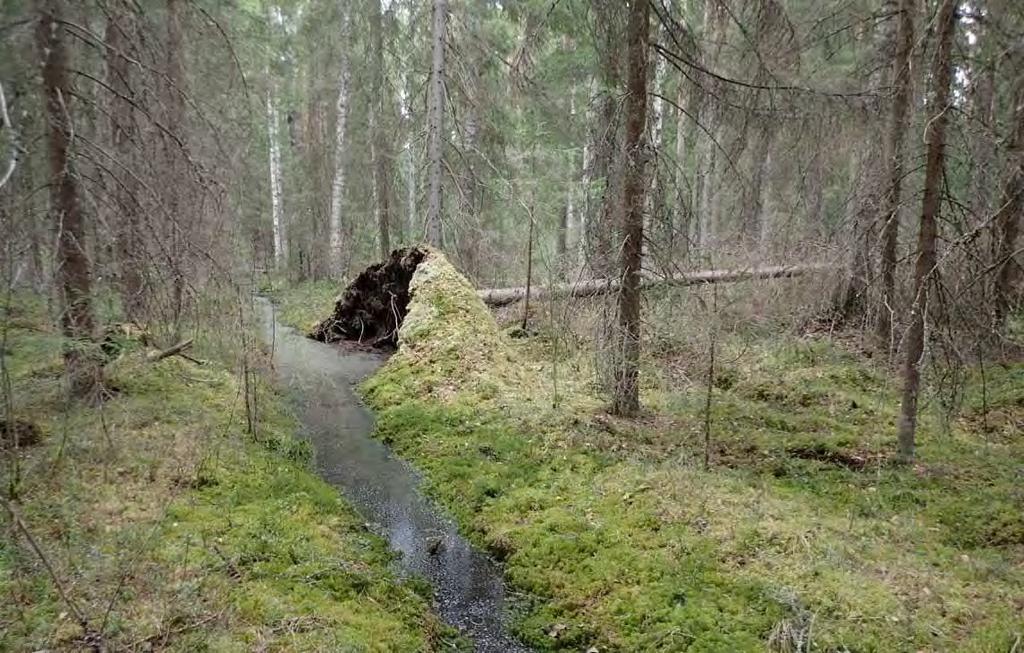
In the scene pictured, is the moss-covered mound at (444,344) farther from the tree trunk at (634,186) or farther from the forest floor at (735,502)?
the tree trunk at (634,186)

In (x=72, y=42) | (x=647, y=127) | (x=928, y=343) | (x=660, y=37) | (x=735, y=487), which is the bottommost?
(x=735, y=487)

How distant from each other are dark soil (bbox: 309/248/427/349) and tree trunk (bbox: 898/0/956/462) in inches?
365

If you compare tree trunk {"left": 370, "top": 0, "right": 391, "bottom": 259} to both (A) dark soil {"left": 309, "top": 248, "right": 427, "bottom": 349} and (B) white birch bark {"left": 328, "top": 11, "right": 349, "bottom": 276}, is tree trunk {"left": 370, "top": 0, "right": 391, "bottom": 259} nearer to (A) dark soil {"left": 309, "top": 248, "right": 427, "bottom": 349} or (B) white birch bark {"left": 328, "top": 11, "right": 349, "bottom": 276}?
(B) white birch bark {"left": 328, "top": 11, "right": 349, "bottom": 276}

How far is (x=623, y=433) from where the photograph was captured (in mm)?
7852

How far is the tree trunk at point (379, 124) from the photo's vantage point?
15.8 metres

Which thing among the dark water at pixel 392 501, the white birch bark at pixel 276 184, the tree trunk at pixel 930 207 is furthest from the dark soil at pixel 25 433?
the white birch bark at pixel 276 184

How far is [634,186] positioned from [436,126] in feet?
26.3

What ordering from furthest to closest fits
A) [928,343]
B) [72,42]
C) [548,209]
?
[548,209] → [72,42] → [928,343]

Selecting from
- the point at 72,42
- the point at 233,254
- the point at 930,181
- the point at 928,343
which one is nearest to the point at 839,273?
the point at 930,181

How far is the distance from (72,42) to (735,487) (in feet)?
28.1

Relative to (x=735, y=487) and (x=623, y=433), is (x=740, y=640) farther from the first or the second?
(x=623, y=433)

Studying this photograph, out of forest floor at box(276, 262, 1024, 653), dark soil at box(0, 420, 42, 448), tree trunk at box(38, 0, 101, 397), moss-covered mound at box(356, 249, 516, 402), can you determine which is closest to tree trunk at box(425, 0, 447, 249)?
moss-covered mound at box(356, 249, 516, 402)

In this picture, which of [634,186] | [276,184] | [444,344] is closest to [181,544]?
[634,186]

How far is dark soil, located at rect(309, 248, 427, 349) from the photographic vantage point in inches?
543
